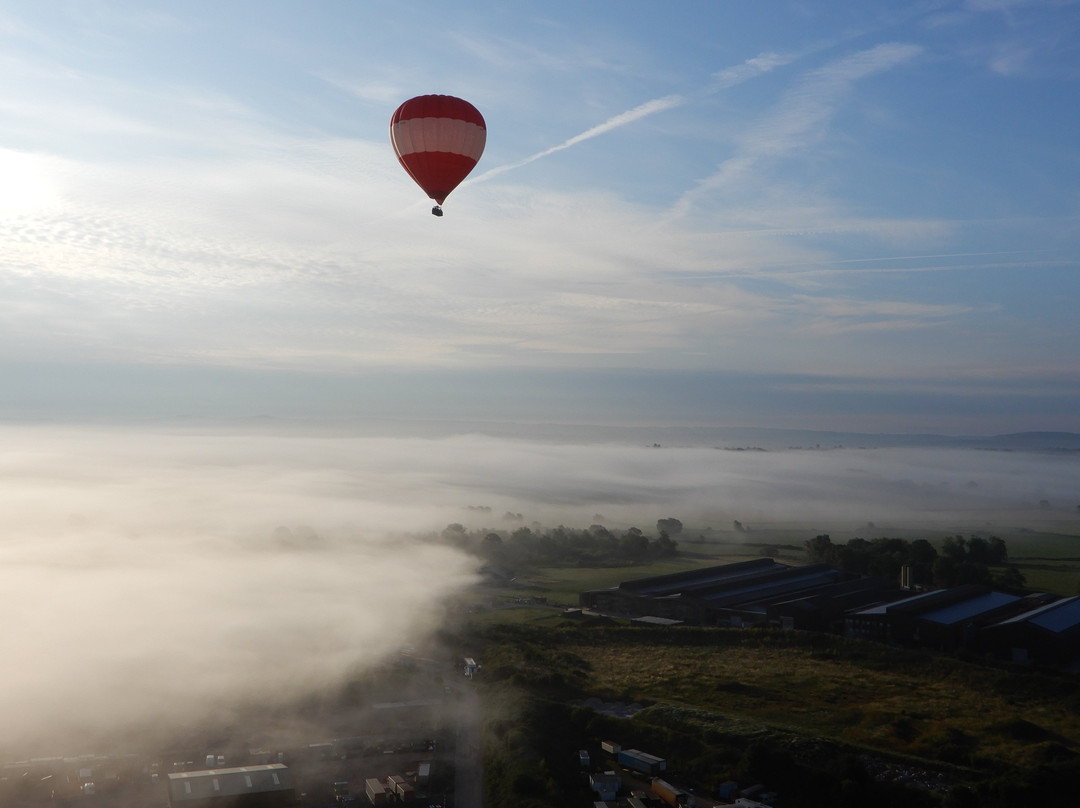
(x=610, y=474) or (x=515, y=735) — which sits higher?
(x=610, y=474)

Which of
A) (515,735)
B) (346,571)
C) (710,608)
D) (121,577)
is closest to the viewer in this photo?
(515,735)

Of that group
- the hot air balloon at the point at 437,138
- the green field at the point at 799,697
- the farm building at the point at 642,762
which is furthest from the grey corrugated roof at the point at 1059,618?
the hot air balloon at the point at 437,138

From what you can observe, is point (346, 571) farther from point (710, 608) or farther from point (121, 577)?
point (710, 608)

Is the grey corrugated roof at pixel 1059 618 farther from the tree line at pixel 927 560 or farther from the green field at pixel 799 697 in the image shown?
the tree line at pixel 927 560

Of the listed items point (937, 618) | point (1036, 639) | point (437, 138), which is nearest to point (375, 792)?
point (437, 138)

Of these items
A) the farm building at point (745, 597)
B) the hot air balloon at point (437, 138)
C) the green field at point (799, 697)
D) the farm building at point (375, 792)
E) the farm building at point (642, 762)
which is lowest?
the farm building at point (375, 792)

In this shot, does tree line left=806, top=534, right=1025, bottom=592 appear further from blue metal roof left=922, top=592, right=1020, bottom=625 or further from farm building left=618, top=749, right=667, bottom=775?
farm building left=618, top=749, right=667, bottom=775

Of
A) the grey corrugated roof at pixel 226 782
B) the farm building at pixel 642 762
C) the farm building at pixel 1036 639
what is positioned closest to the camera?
the grey corrugated roof at pixel 226 782

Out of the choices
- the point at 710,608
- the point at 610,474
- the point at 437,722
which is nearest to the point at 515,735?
the point at 437,722
